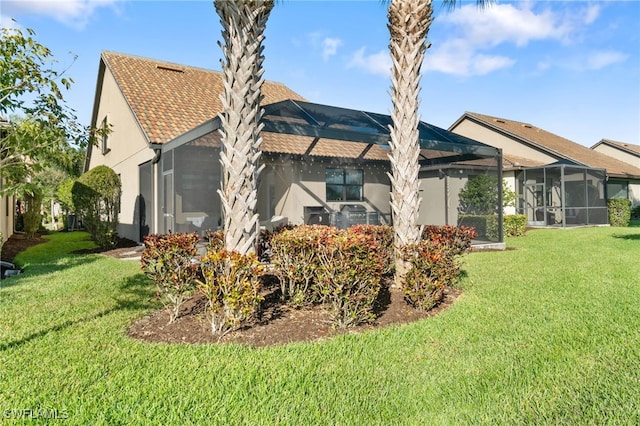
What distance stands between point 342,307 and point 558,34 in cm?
1402

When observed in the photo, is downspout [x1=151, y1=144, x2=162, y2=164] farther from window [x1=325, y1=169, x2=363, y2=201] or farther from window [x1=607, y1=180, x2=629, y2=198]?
window [x1=607, y1=180, x2=629, y2=198]

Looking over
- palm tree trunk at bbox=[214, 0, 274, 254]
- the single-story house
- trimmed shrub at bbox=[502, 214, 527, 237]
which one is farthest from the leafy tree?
trimmed shrub at bbox=[502, 214, 527, 237]

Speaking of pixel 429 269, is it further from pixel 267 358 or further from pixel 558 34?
pixel 558 34

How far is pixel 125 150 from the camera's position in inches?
552

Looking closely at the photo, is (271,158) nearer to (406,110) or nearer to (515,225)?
(406,110)

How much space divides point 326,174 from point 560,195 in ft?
45.2

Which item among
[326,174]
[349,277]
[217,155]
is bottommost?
[349,277]

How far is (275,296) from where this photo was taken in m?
5.65

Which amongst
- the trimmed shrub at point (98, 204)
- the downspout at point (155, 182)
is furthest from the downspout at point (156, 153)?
the trimmed shrub at point (98, 204)

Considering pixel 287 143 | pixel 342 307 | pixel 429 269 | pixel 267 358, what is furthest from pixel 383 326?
pixel 287 143

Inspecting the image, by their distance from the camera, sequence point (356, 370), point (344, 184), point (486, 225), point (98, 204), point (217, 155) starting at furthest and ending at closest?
point (344, 184) < point (486, 225) < point (98, 204) < point (217, 155) < point (356, 370)

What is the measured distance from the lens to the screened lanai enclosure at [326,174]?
9.10 metres

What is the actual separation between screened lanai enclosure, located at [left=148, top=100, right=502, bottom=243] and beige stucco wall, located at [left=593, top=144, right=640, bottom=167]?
30700 millimetres

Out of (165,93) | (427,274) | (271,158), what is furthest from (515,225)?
(165,93)
